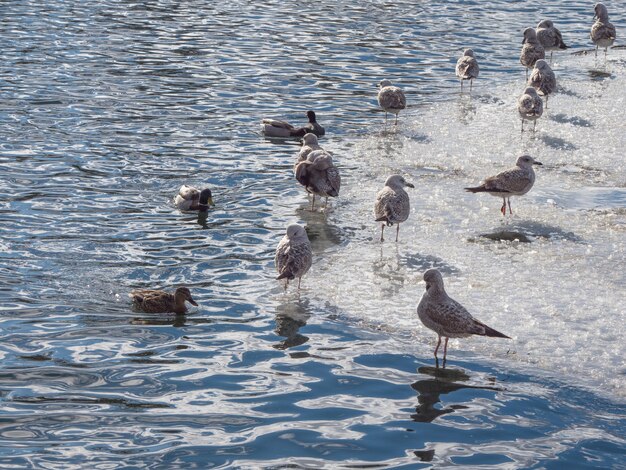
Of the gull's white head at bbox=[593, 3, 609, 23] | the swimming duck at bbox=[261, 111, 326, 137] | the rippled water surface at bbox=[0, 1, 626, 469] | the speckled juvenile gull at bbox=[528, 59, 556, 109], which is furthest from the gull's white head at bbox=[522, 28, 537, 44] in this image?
the swimming duck at bbox=[261, 111, 326, 137]

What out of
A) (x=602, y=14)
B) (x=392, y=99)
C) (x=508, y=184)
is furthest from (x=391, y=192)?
(x=602, y=14)

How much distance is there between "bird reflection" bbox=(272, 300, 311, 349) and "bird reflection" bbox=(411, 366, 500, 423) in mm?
1647

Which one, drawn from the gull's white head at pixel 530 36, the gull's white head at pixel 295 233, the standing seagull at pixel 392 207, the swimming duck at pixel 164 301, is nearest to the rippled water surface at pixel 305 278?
the swimming duck at pixel 164 301

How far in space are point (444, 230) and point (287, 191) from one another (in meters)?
3.57

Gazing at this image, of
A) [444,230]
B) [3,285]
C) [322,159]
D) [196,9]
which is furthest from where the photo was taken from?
[196,9]

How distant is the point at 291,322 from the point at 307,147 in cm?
701

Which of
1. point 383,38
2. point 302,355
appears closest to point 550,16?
point 383,38

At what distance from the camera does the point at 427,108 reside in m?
25.4

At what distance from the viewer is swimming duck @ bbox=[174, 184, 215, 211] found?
1761 cm

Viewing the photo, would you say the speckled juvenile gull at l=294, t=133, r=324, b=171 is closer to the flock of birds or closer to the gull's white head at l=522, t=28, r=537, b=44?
the flock of birds

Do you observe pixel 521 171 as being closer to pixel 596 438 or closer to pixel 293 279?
pixel 293 279

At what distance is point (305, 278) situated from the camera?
14.8 metres

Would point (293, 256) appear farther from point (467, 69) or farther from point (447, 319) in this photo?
point (467, 69)

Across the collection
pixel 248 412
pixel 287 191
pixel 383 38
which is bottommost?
pixel 248 412
